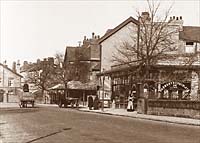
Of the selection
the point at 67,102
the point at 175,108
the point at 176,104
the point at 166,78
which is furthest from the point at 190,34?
the point at 176,104

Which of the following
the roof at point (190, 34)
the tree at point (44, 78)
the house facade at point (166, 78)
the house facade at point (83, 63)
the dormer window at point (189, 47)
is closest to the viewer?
the house facade at point (166, 78)

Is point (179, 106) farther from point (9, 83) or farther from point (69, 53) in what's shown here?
point (9, 83)

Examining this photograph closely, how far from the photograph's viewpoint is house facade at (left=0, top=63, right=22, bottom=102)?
110 meters

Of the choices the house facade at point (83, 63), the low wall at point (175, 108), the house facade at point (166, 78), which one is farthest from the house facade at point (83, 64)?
the low wall at point (175, 108)

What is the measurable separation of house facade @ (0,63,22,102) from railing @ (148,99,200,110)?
72247 millimetres

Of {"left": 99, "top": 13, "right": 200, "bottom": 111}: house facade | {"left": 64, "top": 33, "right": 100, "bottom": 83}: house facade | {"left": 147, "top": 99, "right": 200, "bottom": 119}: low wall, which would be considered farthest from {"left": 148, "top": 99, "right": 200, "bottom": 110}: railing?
{"left": 64, "top": 33, "right": 100, "bottom": 83}: house facade

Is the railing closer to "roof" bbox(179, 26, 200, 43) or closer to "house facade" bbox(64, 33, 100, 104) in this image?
"roof" bbox(179, 26, 200, 43)

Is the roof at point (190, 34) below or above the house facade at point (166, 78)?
above

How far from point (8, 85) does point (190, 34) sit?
174 feet

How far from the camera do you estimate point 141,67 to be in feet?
158

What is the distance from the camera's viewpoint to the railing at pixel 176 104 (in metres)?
35.0

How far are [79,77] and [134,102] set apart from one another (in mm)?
45536

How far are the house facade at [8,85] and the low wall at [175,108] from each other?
7216 centimetres

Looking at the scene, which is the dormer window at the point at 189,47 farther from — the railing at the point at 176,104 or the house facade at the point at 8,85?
the house facade at the point at 8,85
